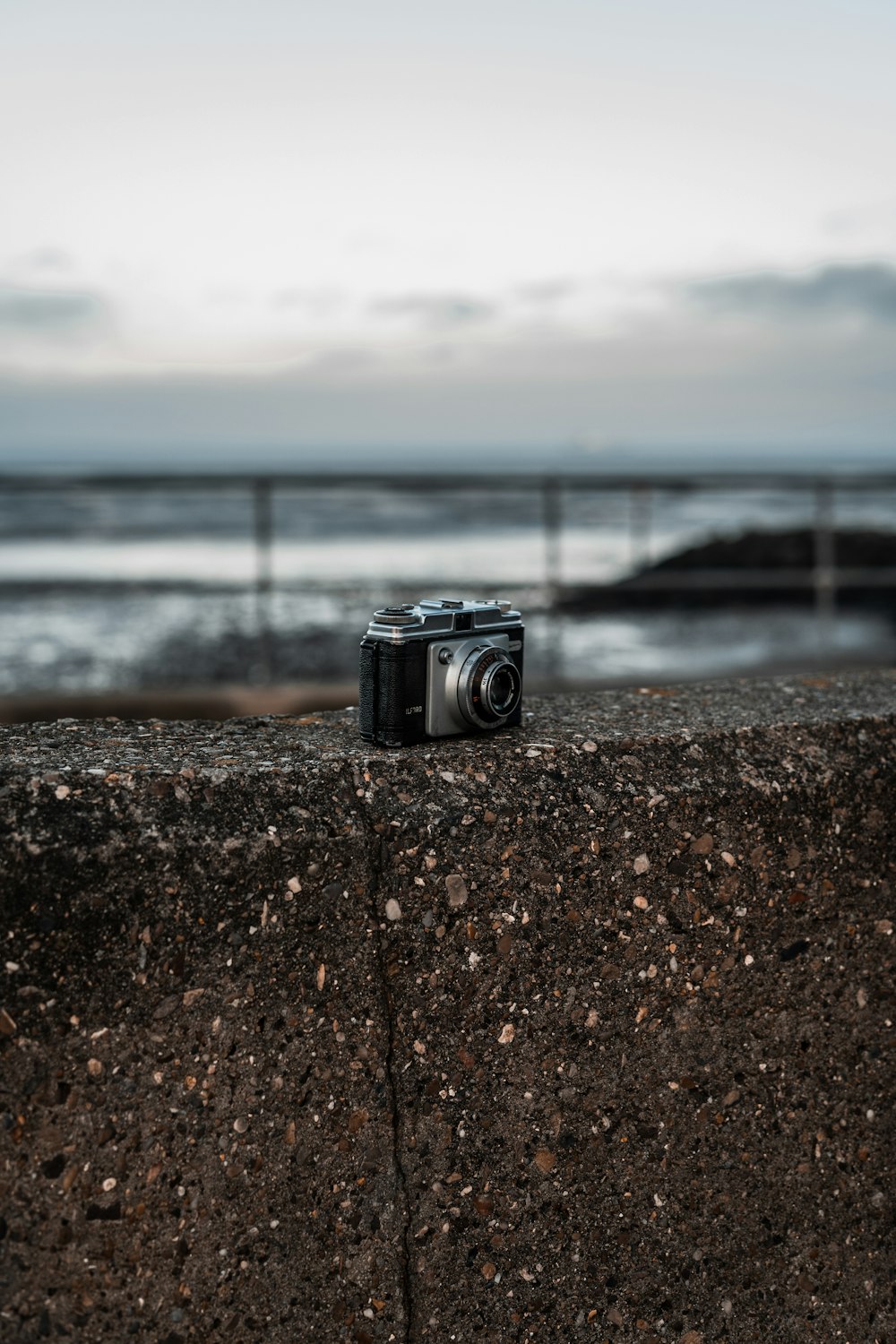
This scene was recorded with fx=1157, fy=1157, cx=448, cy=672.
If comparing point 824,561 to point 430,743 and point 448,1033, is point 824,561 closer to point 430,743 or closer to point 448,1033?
point 430,743

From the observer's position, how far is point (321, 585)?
5844 millimetres

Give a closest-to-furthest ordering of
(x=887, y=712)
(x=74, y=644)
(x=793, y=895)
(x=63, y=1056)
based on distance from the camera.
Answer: (x=63, y=1056)
(x=793, y=895)
(x=887, y=712)
(x=74, y=644)

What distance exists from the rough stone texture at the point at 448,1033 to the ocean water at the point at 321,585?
158 inches

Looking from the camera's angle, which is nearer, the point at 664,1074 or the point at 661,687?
the point at 664,1074

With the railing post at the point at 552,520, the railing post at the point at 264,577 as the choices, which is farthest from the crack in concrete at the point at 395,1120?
the railing post at the point at 552,520

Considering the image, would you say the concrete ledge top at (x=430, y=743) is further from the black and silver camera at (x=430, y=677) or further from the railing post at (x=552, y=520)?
the railing post at (x=552, y=520)

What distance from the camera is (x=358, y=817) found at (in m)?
1.14

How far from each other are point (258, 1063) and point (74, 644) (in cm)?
809

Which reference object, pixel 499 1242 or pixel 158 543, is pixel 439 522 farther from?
pixel 499 1242

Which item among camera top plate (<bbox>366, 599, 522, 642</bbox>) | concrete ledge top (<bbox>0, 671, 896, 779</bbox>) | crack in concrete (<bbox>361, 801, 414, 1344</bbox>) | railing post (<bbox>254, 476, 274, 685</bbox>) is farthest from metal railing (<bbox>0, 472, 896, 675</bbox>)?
crack in concrete (<bbox>361, 801, 414, 1344</bbox>)

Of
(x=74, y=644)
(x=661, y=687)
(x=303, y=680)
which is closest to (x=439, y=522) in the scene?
(x=74, y=644)

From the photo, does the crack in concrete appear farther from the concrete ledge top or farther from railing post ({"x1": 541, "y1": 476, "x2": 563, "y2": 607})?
railing post ({"x1": 541, "y1": 476, "x2": 563, "y2": 607})

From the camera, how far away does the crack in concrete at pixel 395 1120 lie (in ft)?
3.64

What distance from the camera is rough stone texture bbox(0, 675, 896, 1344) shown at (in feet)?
3.34
